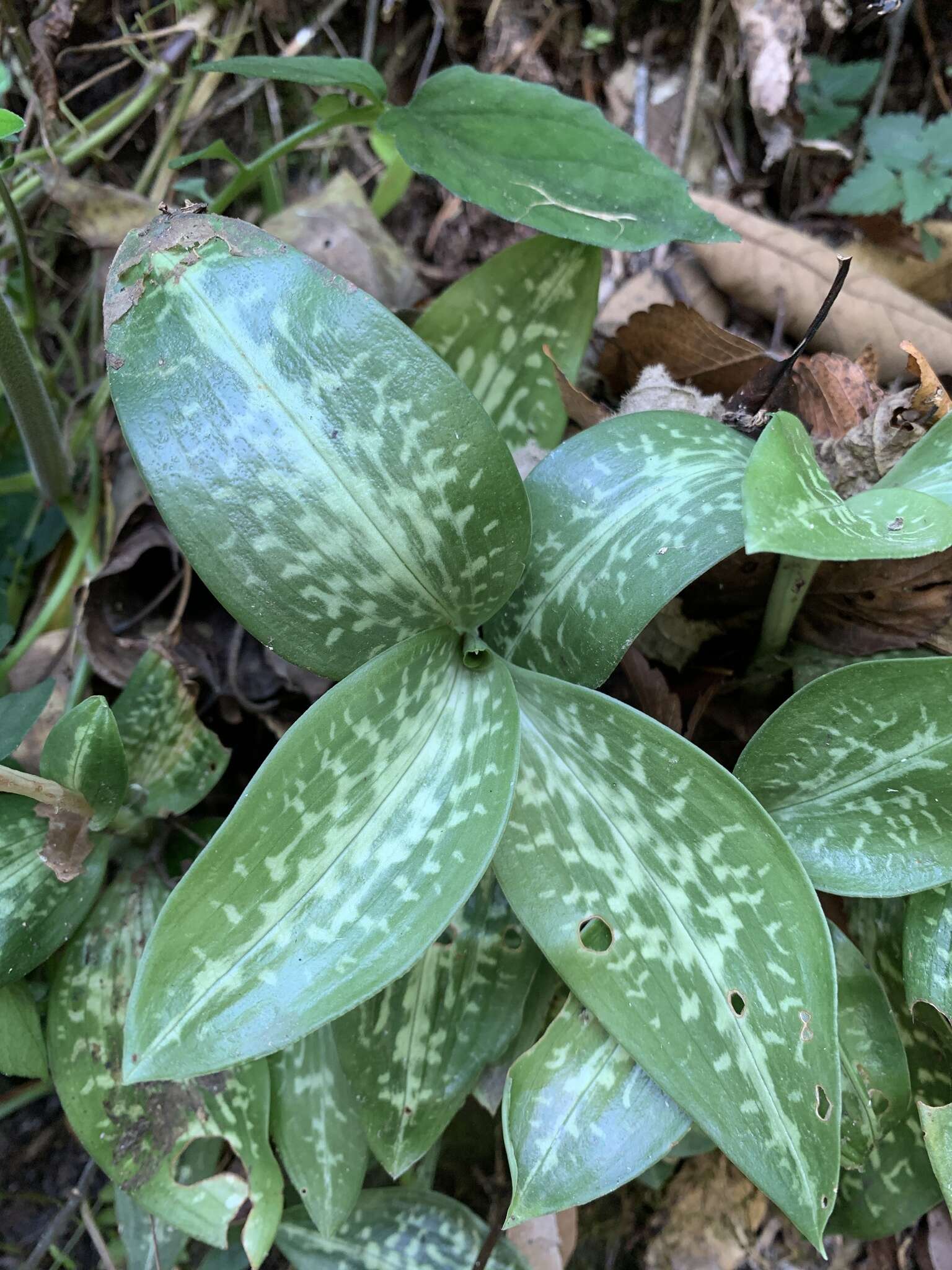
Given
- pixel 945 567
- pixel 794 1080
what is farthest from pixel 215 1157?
pixel 945 567

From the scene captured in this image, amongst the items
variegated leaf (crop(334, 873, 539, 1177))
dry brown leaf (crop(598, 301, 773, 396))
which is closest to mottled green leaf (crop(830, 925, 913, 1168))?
variegated leaf (crop(334, 873, 539, 1177))

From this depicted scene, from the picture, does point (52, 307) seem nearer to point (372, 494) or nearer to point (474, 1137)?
point (372, 494)

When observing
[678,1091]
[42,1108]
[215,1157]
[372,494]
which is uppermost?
[372,494]

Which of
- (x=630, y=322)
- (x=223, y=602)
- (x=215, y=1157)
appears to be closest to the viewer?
(x=223, y=602)

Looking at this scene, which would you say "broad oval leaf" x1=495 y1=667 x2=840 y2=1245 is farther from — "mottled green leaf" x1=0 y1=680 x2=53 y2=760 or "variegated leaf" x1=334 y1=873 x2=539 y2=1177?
"mottled green leaf" x1=0 y1=680 x2=53 y2=760

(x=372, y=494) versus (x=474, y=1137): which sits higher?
(x=372, y=494)

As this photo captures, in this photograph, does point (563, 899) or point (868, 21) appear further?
point (868, 21)

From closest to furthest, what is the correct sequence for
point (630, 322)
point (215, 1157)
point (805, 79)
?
1. point (215, 1157)
2. point (630, 322)
3. point (805, 79)
